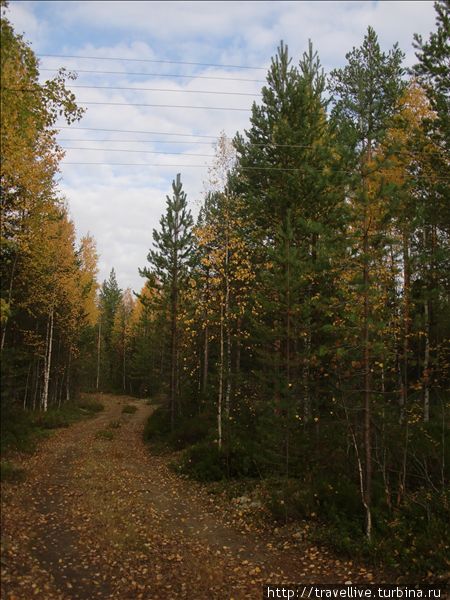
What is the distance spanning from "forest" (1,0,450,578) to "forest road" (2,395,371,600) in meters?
1.25

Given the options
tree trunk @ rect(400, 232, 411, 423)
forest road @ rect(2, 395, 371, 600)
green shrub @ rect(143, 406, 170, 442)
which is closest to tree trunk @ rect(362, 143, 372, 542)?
tree trunk @ rect(400, 232, 411, 423)

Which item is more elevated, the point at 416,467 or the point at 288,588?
the point at 416,467

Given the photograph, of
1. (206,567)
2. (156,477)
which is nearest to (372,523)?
(206,567)

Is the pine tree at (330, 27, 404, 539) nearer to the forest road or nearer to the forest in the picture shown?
the forest

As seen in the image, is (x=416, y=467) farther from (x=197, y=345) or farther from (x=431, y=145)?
(x=197, y=345)

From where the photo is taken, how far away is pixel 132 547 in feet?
27.2

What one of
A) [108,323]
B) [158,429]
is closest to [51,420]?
[158,429]

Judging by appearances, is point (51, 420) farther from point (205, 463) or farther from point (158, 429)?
point (205, 463)

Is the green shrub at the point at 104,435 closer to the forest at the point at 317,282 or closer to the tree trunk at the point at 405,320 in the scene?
the forest at the point at 317,282

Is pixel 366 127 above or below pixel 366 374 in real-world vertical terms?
above

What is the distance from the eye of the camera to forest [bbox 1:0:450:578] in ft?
29.5

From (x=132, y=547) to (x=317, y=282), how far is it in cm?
893

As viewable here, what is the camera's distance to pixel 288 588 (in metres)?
7.34

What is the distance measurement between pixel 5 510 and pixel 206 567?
15.5 feet
